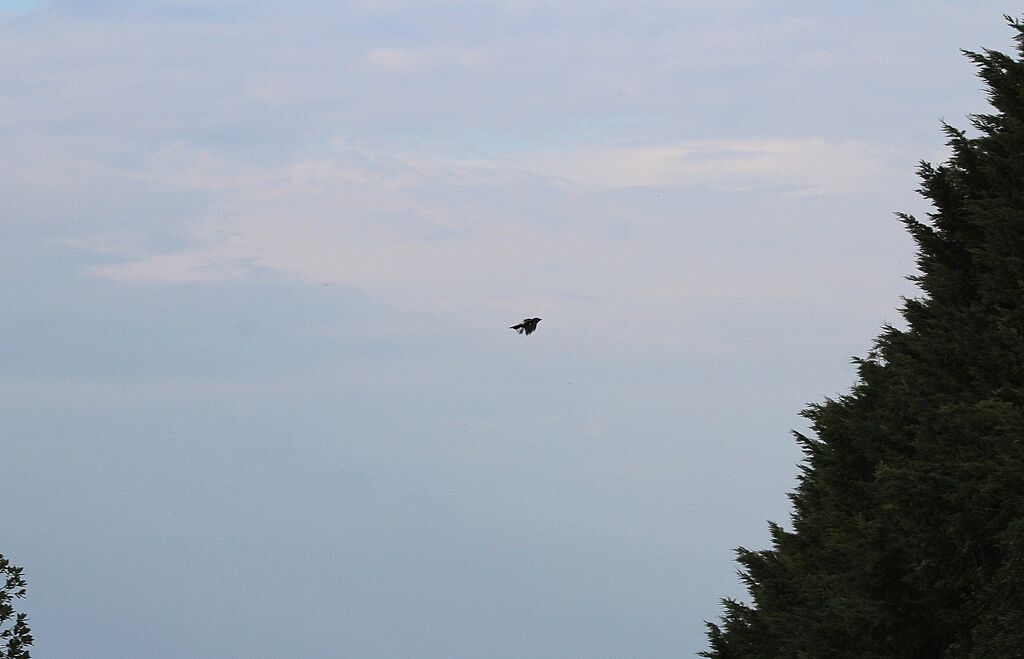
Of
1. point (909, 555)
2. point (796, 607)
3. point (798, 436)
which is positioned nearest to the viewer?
point (909, 555)

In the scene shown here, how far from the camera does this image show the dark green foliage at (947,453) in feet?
61.5

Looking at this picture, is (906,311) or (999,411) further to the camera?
(906,311)

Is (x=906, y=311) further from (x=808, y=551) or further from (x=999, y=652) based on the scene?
(x=999, y=652)

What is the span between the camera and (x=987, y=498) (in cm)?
1884

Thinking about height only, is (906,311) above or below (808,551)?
above

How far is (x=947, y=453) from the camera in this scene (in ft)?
65.2

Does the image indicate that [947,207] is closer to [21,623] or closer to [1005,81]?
[1005,81]

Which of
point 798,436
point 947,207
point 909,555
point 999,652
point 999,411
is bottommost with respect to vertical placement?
point 999,652

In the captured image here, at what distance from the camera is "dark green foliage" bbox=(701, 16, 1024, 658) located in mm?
18750

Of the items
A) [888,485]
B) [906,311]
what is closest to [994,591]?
[888,485]

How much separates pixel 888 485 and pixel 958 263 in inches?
171

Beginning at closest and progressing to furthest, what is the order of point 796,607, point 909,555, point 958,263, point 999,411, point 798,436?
point 999,411
point 909,555
point 958,263
point 796,607
point 798,436

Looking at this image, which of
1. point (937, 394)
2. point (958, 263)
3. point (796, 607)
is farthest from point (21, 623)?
point (958, 263)

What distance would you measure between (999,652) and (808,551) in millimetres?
7111
